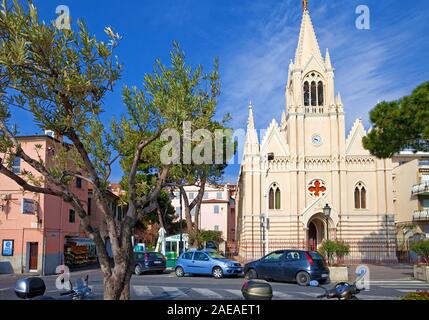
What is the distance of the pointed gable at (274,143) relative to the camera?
1804 inches

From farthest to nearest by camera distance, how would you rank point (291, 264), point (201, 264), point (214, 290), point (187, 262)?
point (187, 262) → point (201, 264) → point (291, 264) → point (214, 290)

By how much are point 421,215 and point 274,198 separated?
48.8 feet

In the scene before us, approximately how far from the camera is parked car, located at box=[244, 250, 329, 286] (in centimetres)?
1966

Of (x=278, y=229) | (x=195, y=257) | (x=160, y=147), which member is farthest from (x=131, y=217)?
(x=278, y=229)

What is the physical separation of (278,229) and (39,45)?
39.7 m

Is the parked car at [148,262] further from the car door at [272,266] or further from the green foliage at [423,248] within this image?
the green foliage at [423,248]

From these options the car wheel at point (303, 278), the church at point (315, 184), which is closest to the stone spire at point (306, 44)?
the church at point (315, 184)

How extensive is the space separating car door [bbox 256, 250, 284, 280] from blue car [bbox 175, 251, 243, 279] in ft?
7.72

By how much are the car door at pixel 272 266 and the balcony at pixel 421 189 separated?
1175 inches

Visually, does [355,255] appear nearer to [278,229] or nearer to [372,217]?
[372,217]

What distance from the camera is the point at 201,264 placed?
24.6m

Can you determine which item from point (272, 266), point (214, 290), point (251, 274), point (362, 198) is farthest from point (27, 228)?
point (362, 198)

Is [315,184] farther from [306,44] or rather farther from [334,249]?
[334,249]
